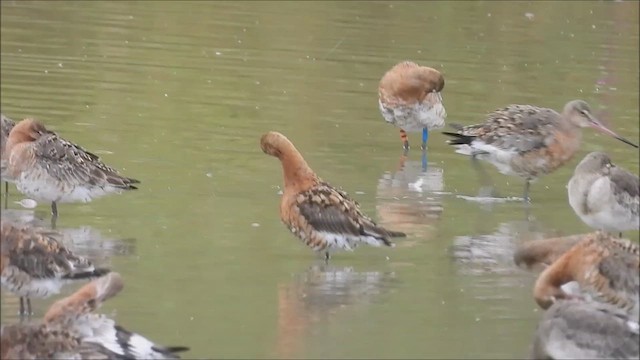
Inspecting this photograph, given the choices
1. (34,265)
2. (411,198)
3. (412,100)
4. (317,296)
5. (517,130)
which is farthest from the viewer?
(412,100)

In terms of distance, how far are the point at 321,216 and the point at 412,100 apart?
5580mm

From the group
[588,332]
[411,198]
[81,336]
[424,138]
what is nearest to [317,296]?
[588,332]

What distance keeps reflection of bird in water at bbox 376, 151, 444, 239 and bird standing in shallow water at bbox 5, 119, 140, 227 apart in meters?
2.14

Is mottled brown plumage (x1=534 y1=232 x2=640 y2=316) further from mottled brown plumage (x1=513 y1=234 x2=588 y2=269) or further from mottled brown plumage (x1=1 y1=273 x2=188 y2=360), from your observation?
mottled brown plumage (x1=1 y1=273 x2=188 y2=360)

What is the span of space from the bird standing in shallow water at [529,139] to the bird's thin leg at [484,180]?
0.21m

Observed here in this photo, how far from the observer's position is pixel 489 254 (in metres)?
11.8

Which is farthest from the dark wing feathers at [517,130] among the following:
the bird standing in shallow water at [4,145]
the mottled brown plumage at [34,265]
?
the mottled brown plumage at [34,265]

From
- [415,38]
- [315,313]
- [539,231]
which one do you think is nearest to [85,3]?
[415,38]

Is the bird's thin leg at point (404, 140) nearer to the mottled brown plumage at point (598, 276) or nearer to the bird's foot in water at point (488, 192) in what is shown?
the bird's foot in water at point (488, 192)

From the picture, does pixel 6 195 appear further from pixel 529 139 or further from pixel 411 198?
pixel 529 139

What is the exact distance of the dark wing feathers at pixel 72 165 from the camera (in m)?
12.1

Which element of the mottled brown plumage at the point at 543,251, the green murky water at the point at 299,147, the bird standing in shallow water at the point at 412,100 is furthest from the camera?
the bird standing in shallow water at the point at 412,100

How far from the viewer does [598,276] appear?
9.28 m

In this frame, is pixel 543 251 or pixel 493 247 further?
pixel 493 247
